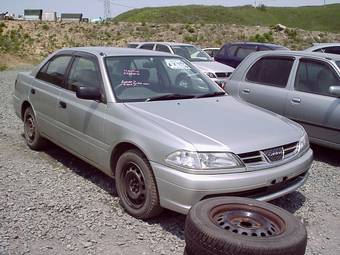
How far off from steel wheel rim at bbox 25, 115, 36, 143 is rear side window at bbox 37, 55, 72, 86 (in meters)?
0.64

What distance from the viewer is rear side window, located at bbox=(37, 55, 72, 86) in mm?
5609

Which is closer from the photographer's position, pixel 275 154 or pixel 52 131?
pixel 275 154

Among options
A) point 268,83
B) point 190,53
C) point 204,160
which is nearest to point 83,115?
point 204,160

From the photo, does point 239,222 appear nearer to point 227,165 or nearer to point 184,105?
point 227,165

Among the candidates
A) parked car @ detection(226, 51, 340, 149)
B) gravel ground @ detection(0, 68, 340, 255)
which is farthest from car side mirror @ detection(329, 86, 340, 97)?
gravel ground @ detection(0, 68, 340, 255)

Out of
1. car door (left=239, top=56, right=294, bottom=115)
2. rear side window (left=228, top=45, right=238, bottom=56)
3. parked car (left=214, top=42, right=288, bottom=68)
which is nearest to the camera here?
car door (left=239, top=56, right=294, bottom=115)

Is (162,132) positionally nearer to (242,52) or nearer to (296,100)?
(296,100)

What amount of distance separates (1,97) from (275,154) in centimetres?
901

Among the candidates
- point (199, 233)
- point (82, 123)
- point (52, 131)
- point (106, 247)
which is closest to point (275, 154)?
point (199, 233)

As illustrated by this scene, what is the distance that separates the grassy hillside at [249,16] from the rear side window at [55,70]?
67.2m

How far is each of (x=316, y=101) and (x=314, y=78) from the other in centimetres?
44

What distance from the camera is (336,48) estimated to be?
1115 centimetres

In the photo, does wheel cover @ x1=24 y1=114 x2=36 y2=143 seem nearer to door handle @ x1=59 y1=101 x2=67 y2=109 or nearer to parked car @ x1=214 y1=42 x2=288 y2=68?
door handle @ x1=59 y1=101 x2=67 y2=109

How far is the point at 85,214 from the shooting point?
423 centimetres
